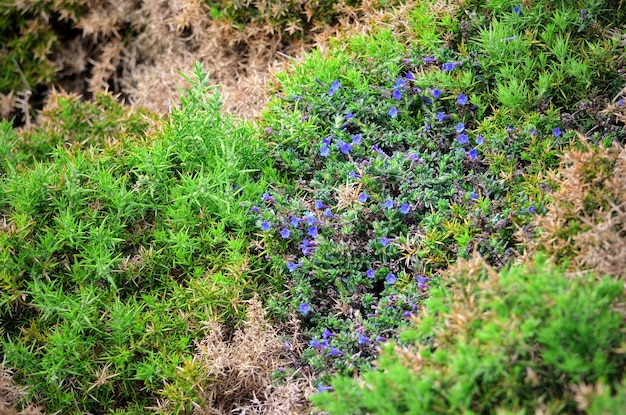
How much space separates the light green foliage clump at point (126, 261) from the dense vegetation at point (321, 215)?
1 centimetres

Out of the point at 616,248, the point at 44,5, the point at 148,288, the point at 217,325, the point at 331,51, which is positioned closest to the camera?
the point at 616,248

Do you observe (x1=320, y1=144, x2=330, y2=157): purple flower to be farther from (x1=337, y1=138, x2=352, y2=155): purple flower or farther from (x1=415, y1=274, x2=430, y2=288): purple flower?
(x1=415, y1=274, x2=430, y2=288): purple flower

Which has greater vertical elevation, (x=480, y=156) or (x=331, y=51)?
(x=331, y=51)

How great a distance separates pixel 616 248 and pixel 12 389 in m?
2.73

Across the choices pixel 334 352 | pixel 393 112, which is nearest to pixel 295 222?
pixel 334 352

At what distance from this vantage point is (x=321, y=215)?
3.08 m

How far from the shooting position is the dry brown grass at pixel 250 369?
9.21 feet

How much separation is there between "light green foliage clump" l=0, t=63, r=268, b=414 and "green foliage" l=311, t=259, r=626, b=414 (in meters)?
1.02

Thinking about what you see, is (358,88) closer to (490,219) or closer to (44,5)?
(490,219)

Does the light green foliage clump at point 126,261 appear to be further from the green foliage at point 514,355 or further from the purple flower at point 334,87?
the green foliage at point 514,355

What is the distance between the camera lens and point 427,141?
3.22 metres

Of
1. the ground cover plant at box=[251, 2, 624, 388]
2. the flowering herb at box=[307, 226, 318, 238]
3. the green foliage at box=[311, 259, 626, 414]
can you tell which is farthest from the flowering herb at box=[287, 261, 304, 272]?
the green foliage at box=[311, 259, 626, 414]

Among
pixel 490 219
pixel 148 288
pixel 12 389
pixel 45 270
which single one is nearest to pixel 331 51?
pixel 490 219

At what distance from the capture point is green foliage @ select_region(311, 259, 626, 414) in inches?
80.0
